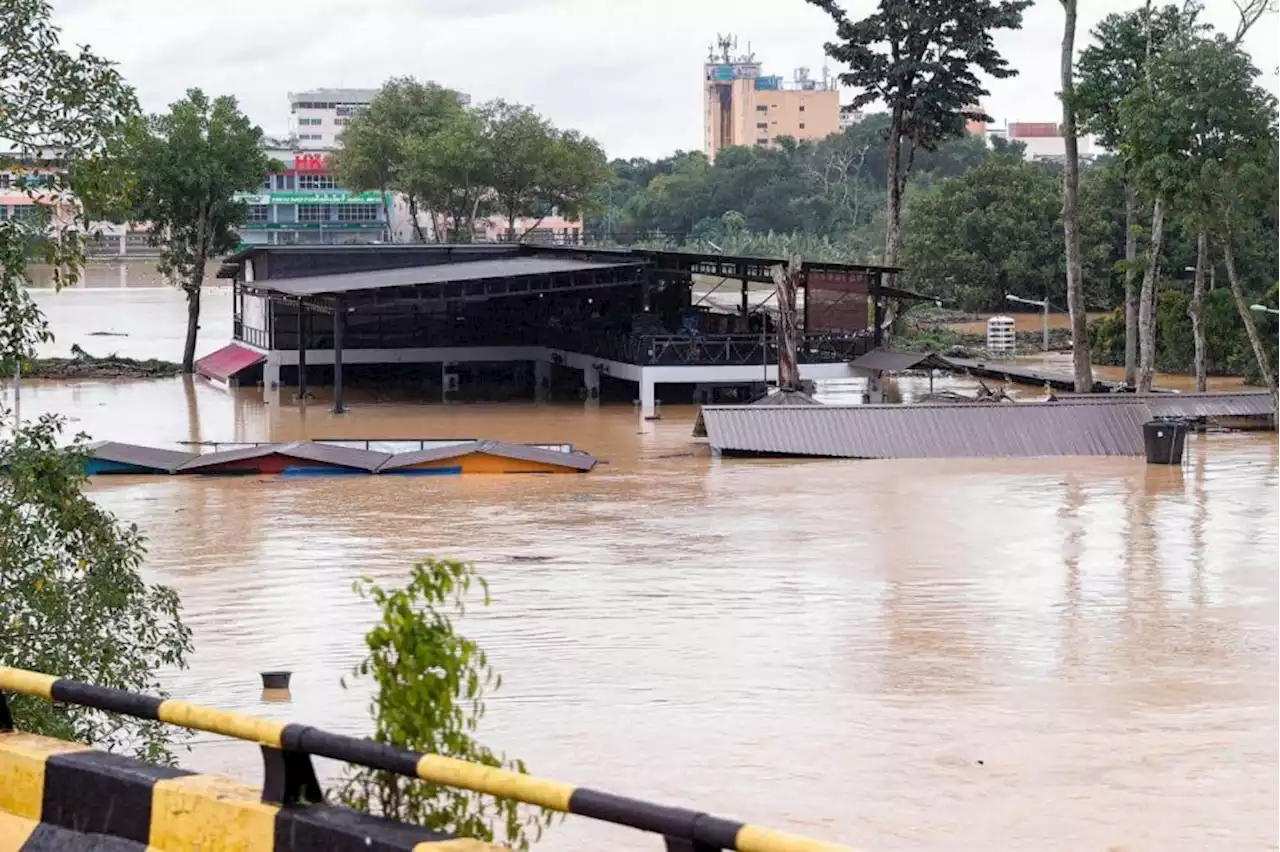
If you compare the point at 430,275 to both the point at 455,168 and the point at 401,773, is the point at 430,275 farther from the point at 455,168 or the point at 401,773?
the point at 401,773

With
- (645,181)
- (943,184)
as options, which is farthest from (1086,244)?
(645,181)

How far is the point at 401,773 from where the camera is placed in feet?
14.5

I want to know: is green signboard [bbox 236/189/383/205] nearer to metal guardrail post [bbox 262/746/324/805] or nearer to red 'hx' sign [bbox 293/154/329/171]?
red 'hx' sign [bbox 293/154/329/171]

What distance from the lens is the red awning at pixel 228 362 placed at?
51.0 m

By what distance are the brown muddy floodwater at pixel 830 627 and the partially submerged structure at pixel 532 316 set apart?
9132mm

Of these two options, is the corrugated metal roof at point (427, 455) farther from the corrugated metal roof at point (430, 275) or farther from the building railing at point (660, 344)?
the building railing at point (660, 344)

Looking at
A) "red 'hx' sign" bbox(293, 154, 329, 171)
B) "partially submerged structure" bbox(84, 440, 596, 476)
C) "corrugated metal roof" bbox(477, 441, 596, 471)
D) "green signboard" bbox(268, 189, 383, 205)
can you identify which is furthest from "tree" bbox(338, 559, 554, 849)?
"red 'hx' sign" bbox(293, 154, 329, 171)

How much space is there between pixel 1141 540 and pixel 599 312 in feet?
88.1

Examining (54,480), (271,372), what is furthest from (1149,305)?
(54,480)

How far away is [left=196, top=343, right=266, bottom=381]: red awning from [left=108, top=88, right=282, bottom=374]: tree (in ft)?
3.71

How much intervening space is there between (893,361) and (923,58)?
45.4 feet

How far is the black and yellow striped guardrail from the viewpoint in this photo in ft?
12.8

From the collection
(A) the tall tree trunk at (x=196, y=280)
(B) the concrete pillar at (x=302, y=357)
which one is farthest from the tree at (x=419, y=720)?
(A) the tall tree trunk at (x=196, y=280)

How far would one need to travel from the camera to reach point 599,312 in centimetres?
4978
